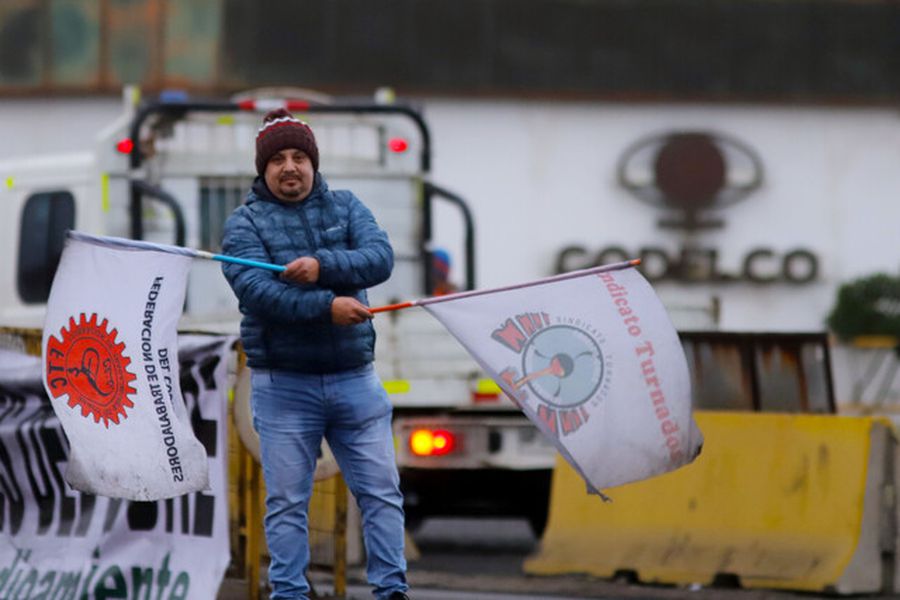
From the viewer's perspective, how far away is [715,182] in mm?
39375

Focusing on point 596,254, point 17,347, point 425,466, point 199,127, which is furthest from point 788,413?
point 596,254

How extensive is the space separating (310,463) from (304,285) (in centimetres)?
65

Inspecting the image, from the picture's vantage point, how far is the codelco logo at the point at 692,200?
128ft

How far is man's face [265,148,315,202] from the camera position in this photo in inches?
289

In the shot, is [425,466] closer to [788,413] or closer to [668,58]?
[788,413]

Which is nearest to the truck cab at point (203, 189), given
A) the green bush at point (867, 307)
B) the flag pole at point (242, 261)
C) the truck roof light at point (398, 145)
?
the truck roof light at point (398, 145)

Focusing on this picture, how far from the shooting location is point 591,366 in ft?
25.2

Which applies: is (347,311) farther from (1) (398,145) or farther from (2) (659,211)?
(2) (659,211)

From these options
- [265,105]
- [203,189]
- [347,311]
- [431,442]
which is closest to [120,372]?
[347,311]

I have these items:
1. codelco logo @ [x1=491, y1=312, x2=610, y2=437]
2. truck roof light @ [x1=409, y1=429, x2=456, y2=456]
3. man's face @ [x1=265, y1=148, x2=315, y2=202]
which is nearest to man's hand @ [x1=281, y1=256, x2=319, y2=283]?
man's face @ [x1=265, y1=148, x2=315, y2=202]

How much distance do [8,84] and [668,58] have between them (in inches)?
462

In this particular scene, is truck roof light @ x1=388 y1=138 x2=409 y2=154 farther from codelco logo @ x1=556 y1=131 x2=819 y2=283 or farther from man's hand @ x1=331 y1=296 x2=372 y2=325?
codelco logo @ x1=556 y1=131 x2=819 y2=283

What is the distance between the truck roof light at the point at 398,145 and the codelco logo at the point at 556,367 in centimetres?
682

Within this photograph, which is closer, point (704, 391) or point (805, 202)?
point (704, 391)
